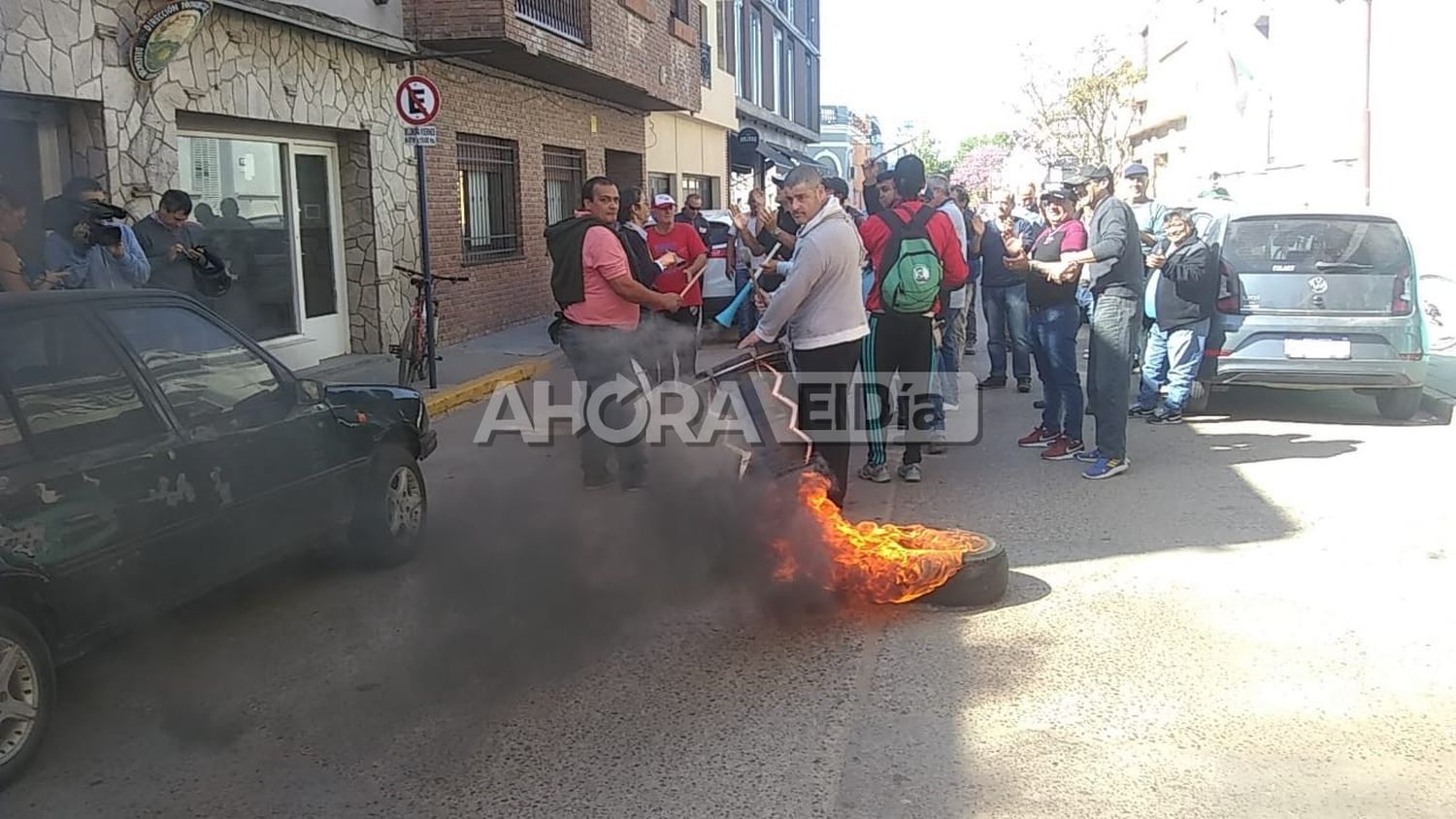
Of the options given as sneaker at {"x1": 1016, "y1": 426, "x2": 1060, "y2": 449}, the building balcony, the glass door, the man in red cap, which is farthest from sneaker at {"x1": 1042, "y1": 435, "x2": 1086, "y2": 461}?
the building balcony

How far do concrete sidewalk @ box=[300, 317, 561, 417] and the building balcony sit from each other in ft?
10.7

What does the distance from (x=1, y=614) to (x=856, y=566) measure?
118 inches

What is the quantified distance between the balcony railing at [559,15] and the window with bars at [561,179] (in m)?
2.15

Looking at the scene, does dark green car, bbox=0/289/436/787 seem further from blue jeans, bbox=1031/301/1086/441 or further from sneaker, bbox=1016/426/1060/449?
sneaker, bbox=1016/426/1060/449

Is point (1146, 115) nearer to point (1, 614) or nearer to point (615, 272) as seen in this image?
point (615, 272)

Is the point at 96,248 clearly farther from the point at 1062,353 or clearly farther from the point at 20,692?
the point at 1062,353

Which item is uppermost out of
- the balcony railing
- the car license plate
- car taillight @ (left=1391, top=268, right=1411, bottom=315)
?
the balcony railing

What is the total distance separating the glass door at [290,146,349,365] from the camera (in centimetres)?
1202

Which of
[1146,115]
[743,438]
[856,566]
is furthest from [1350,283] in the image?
[1146,115]

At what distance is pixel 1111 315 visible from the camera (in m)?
7.25

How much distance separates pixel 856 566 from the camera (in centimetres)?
499

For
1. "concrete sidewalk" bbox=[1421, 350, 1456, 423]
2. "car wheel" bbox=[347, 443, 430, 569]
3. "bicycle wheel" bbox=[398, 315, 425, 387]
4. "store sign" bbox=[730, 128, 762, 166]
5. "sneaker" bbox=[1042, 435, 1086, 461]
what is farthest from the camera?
"store sign" bbox=[730, 128, 762, 166]

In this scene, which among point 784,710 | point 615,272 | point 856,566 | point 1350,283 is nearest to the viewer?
point 784,710

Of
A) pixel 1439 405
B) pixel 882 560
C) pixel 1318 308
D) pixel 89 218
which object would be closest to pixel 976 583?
pixel 882 560
